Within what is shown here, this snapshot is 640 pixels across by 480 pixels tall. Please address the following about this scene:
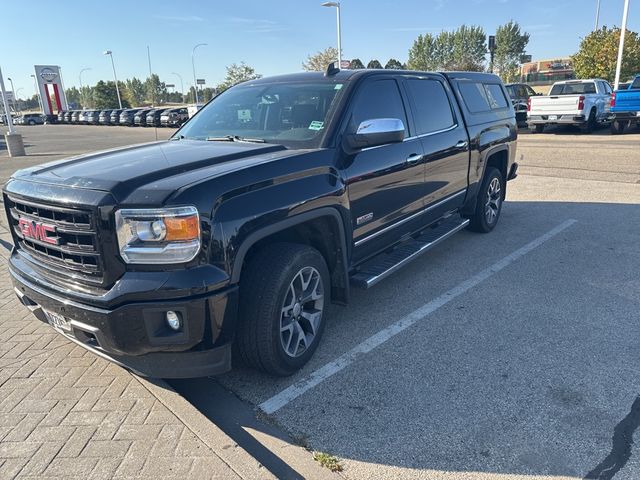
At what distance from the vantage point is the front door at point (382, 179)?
146 inches

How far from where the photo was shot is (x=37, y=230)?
2939mm

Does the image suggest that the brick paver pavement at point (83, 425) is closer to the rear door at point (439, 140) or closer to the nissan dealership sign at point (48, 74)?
the rear door at point (439, 140)

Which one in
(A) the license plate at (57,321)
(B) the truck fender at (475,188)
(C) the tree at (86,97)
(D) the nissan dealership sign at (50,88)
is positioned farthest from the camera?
(C) the tree at (86,97)

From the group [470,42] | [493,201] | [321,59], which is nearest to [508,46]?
[470,42]

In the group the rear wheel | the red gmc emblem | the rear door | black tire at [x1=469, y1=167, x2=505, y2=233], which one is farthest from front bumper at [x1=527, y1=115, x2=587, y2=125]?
the red gmc emblem

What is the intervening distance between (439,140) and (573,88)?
662 inches

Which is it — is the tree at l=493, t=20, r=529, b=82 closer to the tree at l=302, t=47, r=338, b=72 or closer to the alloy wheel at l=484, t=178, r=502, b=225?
the tree at l=302, t=47, r=338, b=72

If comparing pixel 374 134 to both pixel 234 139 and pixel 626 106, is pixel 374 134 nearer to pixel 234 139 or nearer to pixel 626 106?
pixel 234 139

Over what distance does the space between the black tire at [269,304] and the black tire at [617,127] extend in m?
17.9

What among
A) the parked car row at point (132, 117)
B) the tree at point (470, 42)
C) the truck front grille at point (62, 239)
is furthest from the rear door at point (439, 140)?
the tree at point (470, 42)

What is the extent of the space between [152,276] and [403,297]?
2627 millimetres

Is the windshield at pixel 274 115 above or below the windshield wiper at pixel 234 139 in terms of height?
above

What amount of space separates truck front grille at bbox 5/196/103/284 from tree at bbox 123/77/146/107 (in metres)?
105

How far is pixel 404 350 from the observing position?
358 cm
